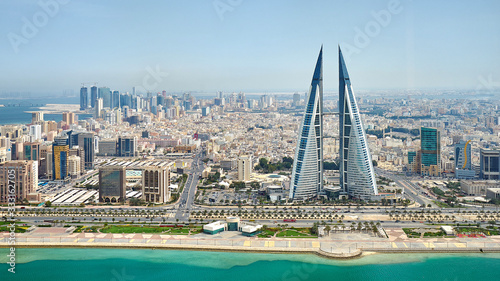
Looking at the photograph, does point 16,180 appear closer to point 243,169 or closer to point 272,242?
point 243,169

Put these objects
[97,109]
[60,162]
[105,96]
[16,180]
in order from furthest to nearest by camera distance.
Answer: [105,96]
[97,109]
[60,162]
[16,180]

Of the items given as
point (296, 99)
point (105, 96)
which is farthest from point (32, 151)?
point (296, 99)

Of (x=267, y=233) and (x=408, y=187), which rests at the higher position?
(x=408, y=187)

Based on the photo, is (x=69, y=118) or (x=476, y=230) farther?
(x=69, y=118)

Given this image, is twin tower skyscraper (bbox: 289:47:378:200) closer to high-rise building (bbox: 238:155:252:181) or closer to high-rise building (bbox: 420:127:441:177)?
high-rise building (bbox: 238:155:252:181)

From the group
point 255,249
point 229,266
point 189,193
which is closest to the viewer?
point 229,266

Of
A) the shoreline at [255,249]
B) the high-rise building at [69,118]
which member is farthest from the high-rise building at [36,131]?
the shoreline at [255,249]
